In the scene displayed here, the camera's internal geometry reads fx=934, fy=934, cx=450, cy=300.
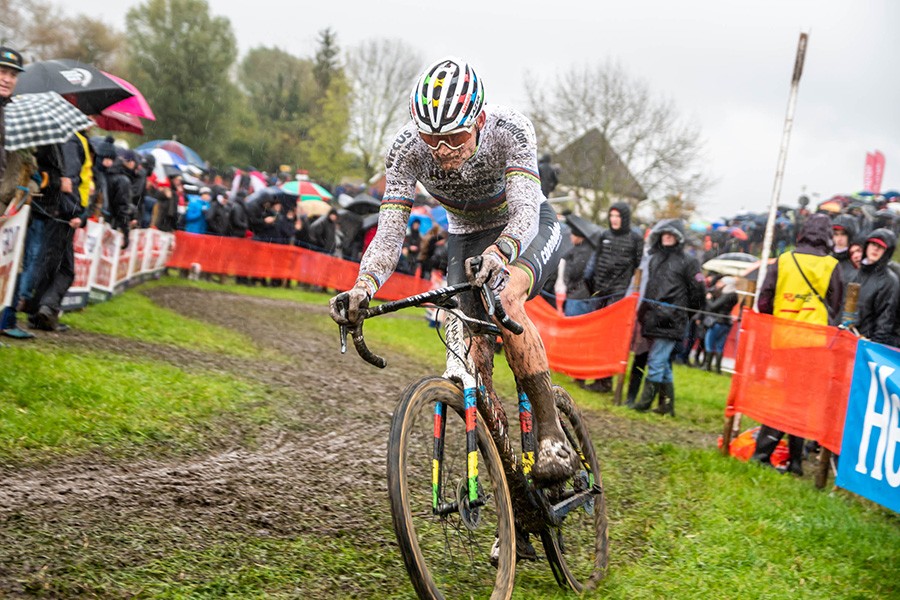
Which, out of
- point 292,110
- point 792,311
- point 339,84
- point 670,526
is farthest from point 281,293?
point 292,110

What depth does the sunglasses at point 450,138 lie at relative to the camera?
14.3 feet

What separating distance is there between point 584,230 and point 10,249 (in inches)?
347

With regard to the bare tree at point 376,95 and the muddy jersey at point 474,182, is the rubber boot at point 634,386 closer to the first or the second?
the muddy jersey at point 474,182

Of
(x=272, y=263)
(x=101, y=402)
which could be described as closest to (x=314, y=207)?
(x=272, y=263)

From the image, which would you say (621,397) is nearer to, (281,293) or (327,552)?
(327,552)

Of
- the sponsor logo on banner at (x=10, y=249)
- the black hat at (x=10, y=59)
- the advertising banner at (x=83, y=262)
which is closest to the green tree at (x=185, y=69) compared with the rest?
the advertising banner at (x=83, y=262)

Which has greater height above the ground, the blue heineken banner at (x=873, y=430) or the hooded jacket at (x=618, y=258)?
the hooded jacket at (x=618, y=258)

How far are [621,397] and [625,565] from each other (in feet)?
23.1

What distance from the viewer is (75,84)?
1173cm

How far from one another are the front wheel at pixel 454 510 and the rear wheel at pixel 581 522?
2.08ft

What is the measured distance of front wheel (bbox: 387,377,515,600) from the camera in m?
3.83

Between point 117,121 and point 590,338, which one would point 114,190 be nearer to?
point 117,121

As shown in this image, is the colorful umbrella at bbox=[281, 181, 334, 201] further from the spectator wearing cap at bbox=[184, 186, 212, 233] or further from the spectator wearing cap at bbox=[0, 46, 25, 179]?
the spectator wearing cap at bbox=[0, 46, 25, 179]

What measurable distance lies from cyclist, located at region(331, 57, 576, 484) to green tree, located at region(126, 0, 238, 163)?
5766 centimetres
